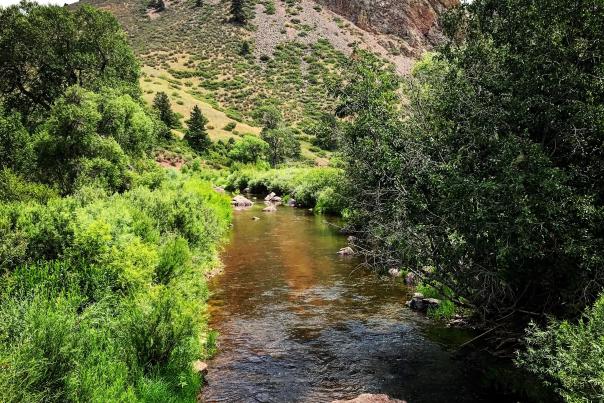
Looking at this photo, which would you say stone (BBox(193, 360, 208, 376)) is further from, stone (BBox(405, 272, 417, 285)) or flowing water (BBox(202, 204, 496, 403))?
stone (BBox(405, 272, 417, 285))

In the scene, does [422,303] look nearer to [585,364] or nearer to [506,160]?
[506,160]

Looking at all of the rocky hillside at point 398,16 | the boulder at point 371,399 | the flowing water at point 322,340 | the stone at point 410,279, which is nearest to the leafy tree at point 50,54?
the flowing water at point 322,340

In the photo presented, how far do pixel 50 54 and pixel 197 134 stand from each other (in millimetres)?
49727

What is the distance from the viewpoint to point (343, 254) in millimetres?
26453

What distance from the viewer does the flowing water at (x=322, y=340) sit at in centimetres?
1188

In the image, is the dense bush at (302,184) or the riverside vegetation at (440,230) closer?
the riverside vegetation at (440,230)

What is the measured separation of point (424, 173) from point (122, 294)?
825cm

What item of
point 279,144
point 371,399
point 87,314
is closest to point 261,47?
point 279,144

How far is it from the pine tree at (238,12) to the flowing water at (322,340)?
113 metres

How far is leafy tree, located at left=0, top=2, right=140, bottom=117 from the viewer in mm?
29562

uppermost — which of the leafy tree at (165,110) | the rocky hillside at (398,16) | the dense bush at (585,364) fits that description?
the rocky hillside at (398,16)

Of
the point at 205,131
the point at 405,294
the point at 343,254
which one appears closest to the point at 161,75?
the point at 205,131

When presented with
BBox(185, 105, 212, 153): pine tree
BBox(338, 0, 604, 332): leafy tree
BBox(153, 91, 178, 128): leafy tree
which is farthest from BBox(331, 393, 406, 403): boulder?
BBox(153, 91, 178, 128): leafy tree

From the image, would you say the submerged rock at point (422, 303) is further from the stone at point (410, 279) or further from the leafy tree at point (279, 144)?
the leafy tree at point (279, 144)
